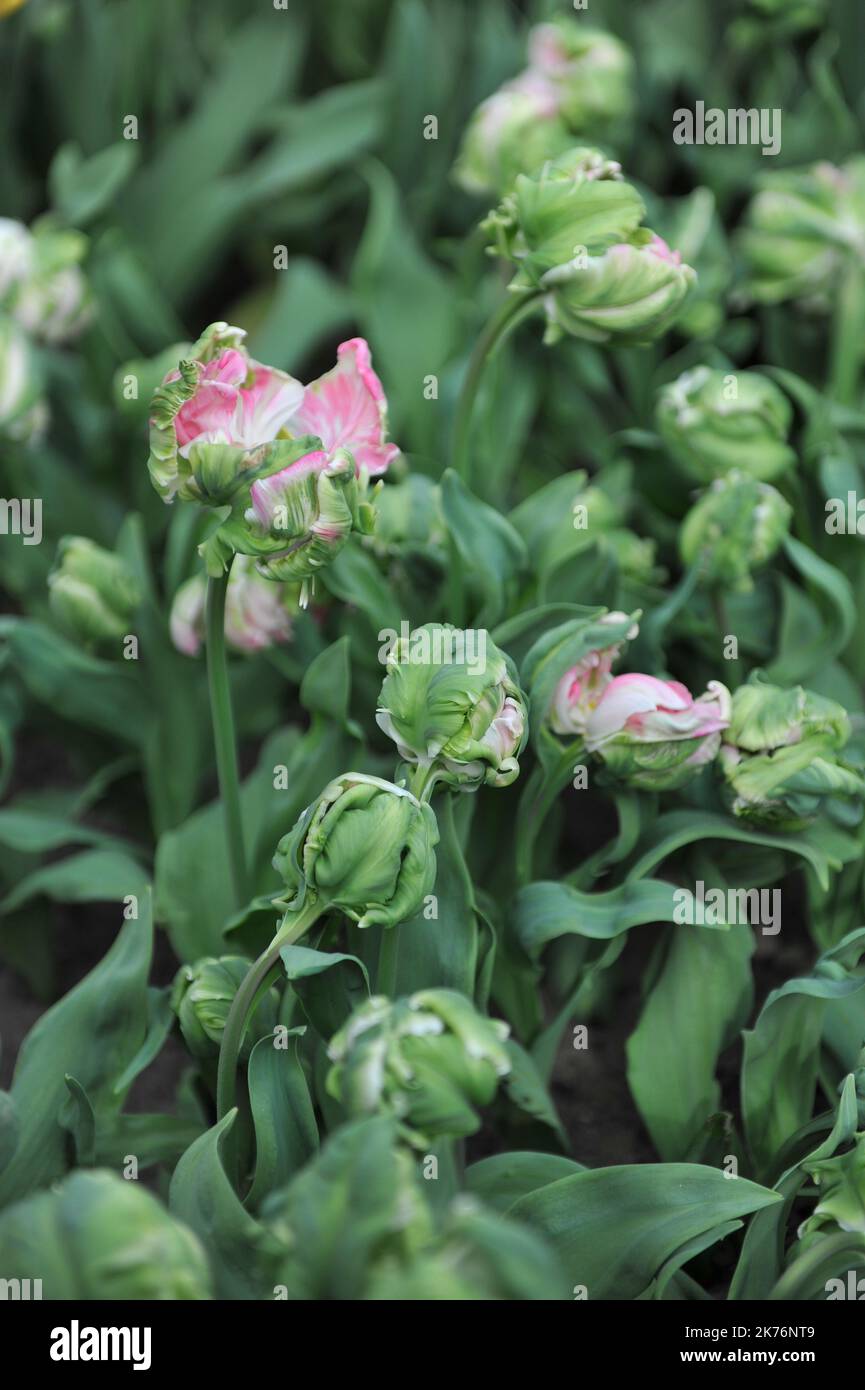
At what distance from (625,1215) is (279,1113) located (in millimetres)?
187

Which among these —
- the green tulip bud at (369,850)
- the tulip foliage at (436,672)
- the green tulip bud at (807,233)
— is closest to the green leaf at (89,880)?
the tulip foliage at (436,672)

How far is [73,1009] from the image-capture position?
0.88 metres

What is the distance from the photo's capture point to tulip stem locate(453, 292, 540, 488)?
2.93 ft

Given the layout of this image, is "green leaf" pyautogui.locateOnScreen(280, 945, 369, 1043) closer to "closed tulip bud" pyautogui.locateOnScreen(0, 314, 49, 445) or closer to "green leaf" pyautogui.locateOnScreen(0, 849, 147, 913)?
"green leaf" pyautogui.locateOnScreen(0, 849, 147, 913)

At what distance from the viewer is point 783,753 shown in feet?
2.90

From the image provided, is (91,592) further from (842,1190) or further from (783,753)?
A: (842,1190)

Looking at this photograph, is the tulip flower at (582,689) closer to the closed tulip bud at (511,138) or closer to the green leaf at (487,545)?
the green leaf at (487,545)

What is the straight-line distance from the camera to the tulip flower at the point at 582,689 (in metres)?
0.88

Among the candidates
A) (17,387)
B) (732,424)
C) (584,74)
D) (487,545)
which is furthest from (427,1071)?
(584,74)

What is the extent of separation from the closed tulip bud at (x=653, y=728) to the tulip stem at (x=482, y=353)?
21cm

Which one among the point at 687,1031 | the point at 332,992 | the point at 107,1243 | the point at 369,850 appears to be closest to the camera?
the point at 107,1243
